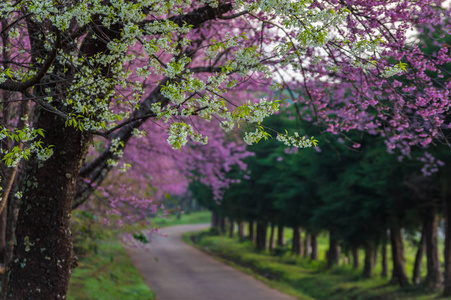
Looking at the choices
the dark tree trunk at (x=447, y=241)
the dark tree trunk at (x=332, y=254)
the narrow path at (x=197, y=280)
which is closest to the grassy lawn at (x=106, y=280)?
the narrow path at (x=197, y=280)

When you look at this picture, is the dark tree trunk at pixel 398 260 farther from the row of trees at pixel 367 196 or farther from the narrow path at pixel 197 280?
the narrow path at pixel 197 280

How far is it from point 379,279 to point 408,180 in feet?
24.0

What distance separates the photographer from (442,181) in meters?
16.8

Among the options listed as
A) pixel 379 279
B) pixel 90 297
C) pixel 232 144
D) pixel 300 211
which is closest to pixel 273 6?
pixel 90 297

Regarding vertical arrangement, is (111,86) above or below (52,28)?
below

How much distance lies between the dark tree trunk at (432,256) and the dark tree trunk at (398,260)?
3.21ft

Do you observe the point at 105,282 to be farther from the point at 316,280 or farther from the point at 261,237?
the point at 261,237

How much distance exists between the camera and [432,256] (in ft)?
64.7

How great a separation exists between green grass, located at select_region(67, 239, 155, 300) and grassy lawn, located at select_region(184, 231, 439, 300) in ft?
18.6

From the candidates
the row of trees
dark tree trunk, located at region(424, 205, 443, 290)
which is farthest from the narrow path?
dark tree trunk, located at region(424, 205, 443, 290)

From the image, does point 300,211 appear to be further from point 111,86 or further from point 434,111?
point 111,86

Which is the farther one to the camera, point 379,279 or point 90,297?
point 379,279

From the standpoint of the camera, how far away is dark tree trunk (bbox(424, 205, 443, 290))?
1944 cm

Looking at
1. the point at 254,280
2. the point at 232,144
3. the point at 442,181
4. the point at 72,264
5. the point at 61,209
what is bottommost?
the point at 254,280
